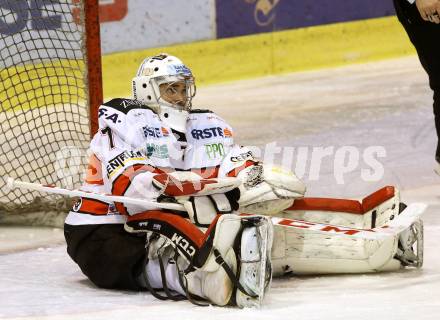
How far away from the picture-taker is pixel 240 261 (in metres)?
3.62

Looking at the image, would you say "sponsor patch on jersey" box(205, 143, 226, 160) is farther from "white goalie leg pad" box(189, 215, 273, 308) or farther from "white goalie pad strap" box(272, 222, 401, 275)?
"white goalie leg pad" box(189, 215, 273, 308)

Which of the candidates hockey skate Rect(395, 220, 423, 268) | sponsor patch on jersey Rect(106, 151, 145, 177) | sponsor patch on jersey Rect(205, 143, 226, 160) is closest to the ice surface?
hockey skate Rect(395, 220, 423, 268)

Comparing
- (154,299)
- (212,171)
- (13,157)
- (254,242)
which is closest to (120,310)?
(154,299)

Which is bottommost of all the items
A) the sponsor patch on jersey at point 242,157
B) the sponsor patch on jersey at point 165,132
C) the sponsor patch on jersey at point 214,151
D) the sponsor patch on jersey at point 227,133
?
the sponsor patch on jersey at point 242,157

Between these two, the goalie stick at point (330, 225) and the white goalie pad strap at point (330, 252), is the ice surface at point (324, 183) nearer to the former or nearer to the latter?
the white goalie pad strap at point (330, 252)

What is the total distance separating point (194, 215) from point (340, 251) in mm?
491

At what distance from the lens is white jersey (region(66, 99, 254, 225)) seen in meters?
3.93

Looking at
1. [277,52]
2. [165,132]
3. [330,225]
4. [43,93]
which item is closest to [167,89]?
[165,132]

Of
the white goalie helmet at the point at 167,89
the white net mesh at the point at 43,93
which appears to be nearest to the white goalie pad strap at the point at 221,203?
the white goalie helmet at the point at 167,89

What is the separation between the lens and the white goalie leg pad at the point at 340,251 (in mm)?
4000

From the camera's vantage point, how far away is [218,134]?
433 centimetres

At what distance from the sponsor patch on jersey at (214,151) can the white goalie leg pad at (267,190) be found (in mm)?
119

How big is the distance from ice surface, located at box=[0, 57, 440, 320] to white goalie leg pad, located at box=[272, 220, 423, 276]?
4 cm

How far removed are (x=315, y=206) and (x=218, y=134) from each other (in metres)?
0.41
